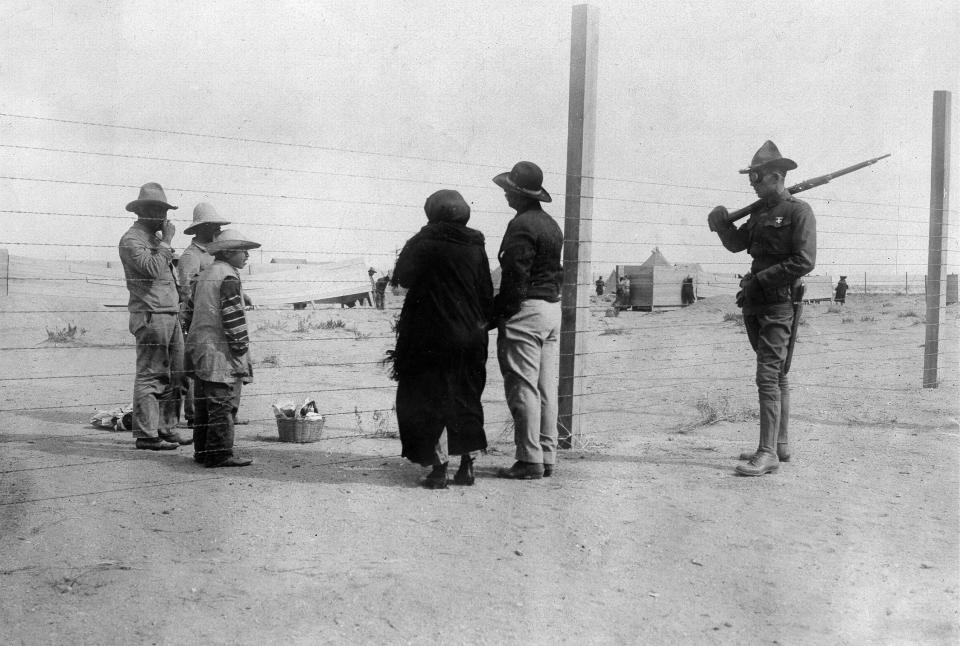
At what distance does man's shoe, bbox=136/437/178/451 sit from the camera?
6.14 m

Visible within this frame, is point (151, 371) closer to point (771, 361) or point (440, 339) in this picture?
point (440, 339)

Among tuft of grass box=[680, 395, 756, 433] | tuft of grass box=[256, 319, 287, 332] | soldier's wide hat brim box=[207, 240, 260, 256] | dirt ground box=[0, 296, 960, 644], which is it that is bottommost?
dirt ground box=[0, 296, 960, 644]

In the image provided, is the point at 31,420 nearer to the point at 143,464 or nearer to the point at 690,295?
the point at 143,464

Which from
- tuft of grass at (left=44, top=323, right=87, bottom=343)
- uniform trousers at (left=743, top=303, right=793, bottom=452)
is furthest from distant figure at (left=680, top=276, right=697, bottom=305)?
uniform trousers at (left=743, top=303, right=793, bottom=452)

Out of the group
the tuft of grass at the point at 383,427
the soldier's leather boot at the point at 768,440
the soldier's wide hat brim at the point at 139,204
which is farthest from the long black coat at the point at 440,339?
the soldier's wide hat brim at the point at 139,204

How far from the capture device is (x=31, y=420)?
7387 millimetres

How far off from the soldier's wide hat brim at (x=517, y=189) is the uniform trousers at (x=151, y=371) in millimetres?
2867

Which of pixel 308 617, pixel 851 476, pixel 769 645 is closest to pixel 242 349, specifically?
pixel 308 617

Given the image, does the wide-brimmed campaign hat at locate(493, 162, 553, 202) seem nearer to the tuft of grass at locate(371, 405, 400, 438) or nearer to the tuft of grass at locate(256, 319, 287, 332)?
the tuft of grass at locate(371, 405, 400, 438)

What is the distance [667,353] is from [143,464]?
37.5 feet

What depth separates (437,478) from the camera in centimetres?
496

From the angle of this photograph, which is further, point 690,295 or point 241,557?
point 690,295

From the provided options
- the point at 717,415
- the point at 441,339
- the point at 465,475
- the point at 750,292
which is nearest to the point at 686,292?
the point at 717,415

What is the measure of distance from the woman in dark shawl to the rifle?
1.87 meters
